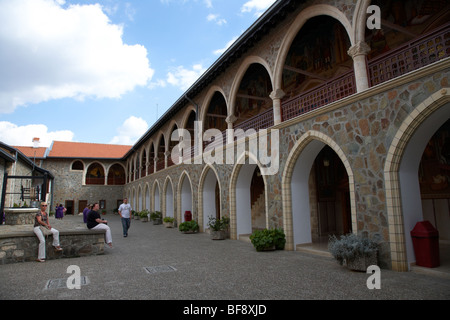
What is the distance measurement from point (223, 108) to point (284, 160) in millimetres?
8338

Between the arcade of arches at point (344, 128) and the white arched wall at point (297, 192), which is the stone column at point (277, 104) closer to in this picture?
the arcade of arches at point (344, 128)

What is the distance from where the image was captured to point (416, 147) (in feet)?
18.9

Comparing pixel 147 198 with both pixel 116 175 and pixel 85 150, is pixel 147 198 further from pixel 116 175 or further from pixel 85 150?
pixel 85 150

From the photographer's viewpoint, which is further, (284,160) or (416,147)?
(284,160)

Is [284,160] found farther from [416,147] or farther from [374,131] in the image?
[416,147]

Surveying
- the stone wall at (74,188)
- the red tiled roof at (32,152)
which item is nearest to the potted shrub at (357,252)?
the stone wall at (74,188)

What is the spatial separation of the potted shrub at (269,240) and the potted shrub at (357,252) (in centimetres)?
262

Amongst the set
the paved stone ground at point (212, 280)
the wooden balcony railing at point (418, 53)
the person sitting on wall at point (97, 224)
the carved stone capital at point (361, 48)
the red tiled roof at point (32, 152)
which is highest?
the red tiled roof at point (32, 152)

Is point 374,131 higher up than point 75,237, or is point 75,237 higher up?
point 374,131

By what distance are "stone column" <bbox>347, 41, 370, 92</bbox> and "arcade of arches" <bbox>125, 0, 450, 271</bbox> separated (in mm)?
22

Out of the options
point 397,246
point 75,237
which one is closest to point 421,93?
point 397,246

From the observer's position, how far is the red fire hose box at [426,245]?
17.5 feet
